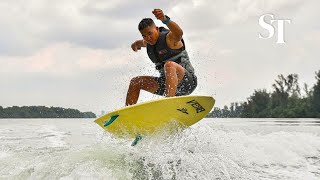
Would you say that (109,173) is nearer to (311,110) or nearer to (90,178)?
(90,178)

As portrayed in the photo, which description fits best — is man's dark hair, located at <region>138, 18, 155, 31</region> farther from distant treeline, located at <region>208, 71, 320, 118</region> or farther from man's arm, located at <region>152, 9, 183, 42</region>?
distant treeline, located at <region>208, 71, 320, 118</region>

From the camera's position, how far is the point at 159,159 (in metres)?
5.73

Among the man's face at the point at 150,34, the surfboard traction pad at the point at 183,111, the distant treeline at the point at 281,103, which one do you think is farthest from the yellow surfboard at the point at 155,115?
the distant treeline at the point at 281,103

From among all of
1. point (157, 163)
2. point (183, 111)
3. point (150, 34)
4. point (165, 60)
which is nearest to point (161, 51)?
point (165, 60)

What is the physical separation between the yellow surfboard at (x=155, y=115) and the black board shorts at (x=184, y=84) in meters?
0.50

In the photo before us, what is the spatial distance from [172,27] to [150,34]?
45 cm

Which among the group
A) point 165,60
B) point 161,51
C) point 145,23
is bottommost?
point 165,60

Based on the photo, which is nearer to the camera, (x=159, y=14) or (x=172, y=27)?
(x=159, y=14)

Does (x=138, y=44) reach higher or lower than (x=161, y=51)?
higher

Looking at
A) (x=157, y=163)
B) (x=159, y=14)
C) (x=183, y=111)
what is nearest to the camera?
(x=159, y=14)

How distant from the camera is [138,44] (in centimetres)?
673

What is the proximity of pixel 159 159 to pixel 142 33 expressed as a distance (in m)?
1.82

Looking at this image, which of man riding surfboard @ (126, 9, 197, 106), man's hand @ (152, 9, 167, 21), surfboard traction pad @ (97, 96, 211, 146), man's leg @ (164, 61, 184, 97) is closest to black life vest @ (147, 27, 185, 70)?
man riding surfboard @ (126, 9, 197, 106)

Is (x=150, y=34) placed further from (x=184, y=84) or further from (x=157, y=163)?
(x=157, y=163)
